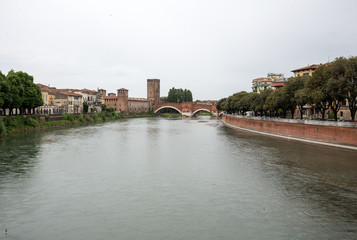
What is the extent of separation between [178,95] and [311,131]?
341 feet

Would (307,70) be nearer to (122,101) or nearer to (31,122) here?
(31,122)

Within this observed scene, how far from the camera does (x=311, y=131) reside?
1261 inches

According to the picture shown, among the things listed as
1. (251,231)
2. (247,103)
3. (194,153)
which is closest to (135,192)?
(251,231)

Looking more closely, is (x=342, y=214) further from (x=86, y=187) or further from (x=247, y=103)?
(x=247, y=103)

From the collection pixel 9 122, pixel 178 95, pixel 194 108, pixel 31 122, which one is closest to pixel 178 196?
pixel 9 122

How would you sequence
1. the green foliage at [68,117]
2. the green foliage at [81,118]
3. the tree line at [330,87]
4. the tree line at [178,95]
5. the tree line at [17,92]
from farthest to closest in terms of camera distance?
the tree line at [178,95] → the green foliage at [81,118] → the green foliage at [68,117] → the tree line at [17,92] → the tree line at [330,87]

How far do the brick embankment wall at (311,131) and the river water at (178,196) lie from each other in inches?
103

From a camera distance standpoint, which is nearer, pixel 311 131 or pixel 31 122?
pixel 311 131

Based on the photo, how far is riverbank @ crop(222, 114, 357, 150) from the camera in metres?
27.0

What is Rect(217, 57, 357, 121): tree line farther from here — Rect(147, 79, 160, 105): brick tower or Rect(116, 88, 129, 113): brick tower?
Rect(147, 79, 160, 105): brick tower

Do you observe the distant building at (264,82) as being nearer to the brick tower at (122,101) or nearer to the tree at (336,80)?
the tree at (336,80)

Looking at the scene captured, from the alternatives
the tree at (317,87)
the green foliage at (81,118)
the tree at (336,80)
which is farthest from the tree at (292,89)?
the green foliage at (81,118)

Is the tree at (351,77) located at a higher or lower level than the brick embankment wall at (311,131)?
higher

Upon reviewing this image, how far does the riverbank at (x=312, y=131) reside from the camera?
27.0 meters
